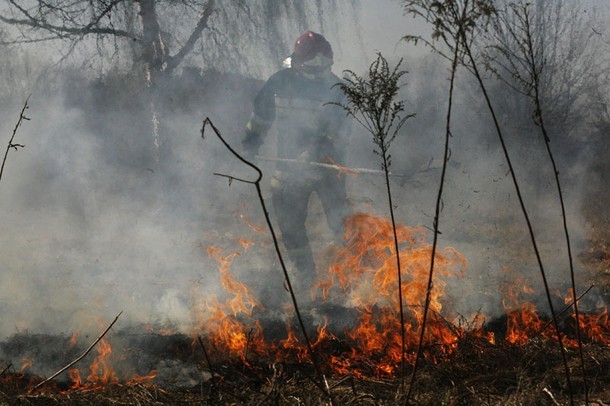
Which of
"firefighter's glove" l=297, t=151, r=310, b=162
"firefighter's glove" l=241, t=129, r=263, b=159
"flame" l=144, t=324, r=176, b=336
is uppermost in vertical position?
"firefighter's glove" l=241, t=129, r=263, b=159

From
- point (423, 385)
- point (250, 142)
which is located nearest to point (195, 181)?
point (250, 142)

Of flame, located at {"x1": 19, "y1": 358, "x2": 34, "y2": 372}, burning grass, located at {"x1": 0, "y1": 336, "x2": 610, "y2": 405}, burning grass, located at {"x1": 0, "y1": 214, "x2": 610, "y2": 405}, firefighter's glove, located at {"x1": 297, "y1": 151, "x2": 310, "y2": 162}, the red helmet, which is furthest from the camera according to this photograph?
firefighter's glove, located at {"x1": 297, "y1": 151, "x2": 310, "y2": 162}

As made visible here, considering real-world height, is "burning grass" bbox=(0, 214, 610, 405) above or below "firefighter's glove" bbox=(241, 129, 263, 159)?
below

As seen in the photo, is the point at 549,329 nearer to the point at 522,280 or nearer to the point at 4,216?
the point at 522,280

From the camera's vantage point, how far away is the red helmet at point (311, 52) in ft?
19.5

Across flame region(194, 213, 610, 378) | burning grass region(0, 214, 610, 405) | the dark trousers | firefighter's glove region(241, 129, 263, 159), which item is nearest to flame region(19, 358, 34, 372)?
burning grass region(0, 214, 610, 405)

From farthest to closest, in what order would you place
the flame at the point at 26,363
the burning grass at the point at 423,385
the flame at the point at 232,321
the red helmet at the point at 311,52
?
the red helmet at the point at 311,52
the flame at the point at 232,321
the flame at the point at 26,363
the burning grass at the point at 423,385

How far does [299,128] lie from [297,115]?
0.17 meters

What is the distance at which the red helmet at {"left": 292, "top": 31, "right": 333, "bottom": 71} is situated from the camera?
595 cm

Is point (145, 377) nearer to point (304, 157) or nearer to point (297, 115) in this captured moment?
point (304, 157)

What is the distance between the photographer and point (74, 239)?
345 inches

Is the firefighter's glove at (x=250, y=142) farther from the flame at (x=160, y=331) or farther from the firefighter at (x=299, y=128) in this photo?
the flame at (x=160, y=331)

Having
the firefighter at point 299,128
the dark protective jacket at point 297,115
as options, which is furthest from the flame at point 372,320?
the dark protective jacket at point 297,115

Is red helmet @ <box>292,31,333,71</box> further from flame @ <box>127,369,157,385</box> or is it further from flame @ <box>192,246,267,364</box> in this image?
flame @ <box>127,369,157,385</box>
